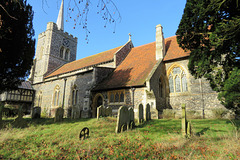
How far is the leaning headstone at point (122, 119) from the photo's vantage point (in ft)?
22.3

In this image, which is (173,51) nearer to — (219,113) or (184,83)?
(184,83)

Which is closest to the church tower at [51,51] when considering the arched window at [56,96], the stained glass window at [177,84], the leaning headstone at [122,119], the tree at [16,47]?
the arched window at [56,96]

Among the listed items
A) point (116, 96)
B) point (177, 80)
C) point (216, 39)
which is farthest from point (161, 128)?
point (177, 80)

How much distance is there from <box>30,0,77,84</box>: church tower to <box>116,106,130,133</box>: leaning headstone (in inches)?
892

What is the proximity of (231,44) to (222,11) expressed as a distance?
5.21 ft

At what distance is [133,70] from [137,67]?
21.4 inches

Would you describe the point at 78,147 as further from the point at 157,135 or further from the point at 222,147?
the point at 222,147

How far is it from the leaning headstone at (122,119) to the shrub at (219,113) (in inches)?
282

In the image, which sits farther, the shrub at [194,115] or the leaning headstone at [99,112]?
the shrub at [194,115]

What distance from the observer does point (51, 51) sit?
27.6 m

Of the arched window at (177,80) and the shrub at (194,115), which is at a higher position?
the arched window at (177,80)

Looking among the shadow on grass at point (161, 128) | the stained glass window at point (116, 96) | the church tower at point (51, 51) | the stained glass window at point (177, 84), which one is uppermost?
the church tower at point (51, 51)

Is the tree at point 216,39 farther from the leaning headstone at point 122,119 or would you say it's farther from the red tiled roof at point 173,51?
the red tiled roof at point 173,51

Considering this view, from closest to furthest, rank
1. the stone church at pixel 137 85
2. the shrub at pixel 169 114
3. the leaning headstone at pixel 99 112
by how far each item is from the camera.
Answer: the leaning headstone at pixel 99 112, the shrub at pixel 169 114, the stone church at pixel 137 85
